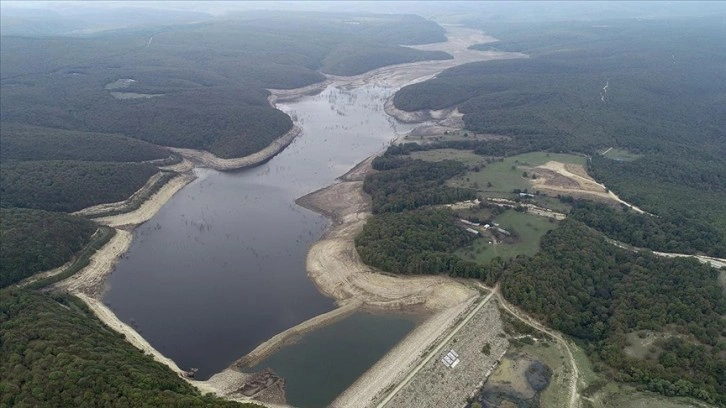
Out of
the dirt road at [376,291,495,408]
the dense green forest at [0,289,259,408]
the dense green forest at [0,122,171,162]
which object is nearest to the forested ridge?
the dirt road at [376,291,495,408]

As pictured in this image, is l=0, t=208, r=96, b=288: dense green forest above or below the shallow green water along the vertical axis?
above

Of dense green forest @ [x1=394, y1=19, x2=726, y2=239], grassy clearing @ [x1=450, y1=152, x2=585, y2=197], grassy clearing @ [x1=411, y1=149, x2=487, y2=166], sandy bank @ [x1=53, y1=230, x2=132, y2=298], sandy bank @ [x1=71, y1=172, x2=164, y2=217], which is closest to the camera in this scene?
sandy bank @ [x1=53, y1=230, x2=132, y2=298]

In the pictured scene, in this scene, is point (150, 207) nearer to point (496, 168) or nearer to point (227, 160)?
point (227, 160)

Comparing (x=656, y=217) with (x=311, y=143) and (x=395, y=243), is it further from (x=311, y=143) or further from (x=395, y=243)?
(x=311, y=143)

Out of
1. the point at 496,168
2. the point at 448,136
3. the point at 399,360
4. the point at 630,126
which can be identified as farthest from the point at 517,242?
the point at 630,126

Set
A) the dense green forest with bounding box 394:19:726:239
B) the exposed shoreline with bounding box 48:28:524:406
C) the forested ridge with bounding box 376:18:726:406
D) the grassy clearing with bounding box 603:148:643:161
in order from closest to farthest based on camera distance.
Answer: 1. the forested ridge with bounding box 376:18:726:406
2. the exposed shoreline with bounding box 48:28:524:406
3. the dense green forest with bounding box 394:19:726:239
4. the grassy clearing with bounding box 603:148:643:161

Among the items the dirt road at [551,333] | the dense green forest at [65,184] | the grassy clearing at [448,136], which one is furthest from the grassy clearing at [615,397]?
the grassy clearing at [448,136]

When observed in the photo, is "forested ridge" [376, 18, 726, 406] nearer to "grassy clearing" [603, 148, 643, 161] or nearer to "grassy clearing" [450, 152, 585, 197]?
"grassy clearing" [603, 148, 643, 161]
